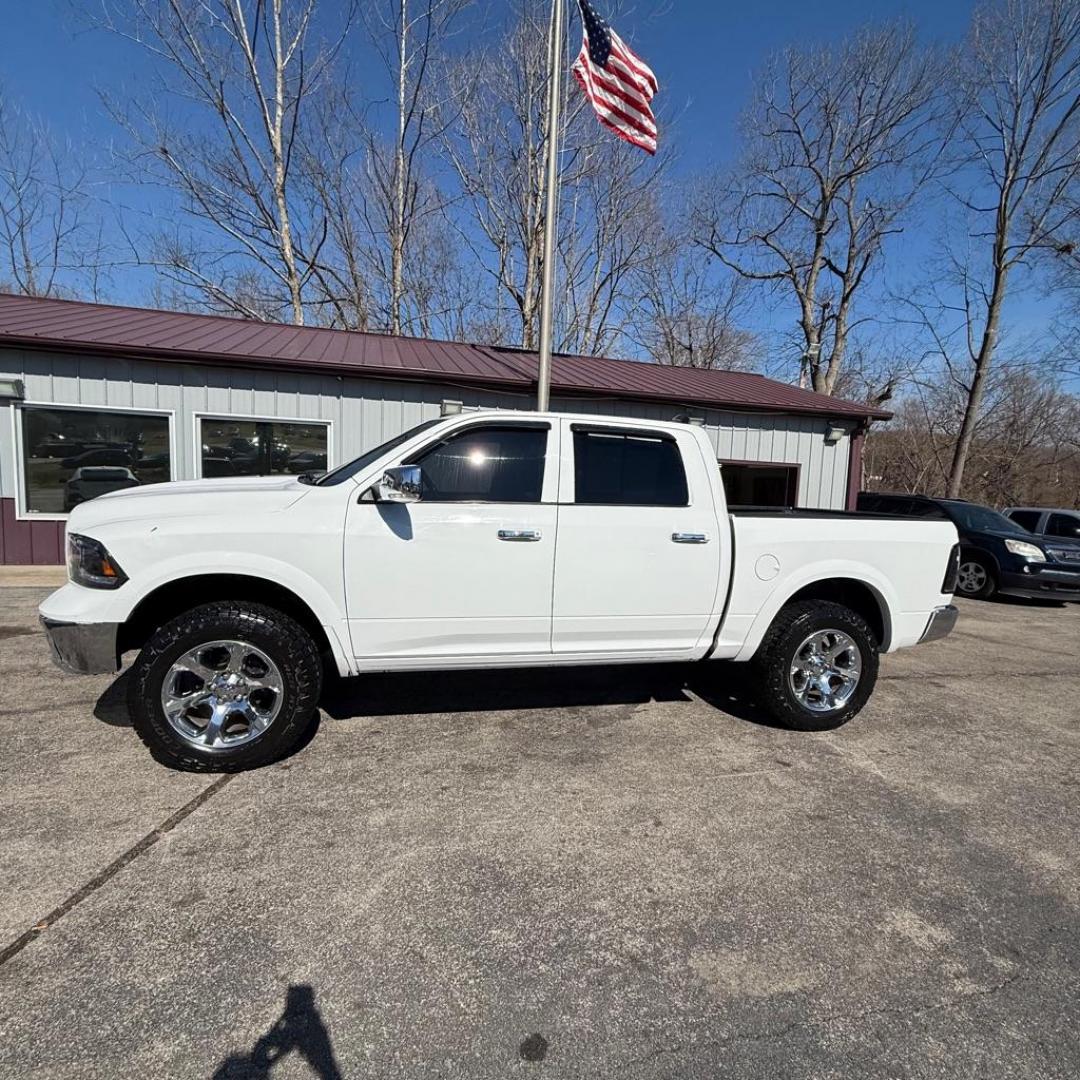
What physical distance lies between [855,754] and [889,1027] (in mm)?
2119

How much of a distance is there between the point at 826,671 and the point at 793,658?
1.04 ft

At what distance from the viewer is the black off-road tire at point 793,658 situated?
402cm

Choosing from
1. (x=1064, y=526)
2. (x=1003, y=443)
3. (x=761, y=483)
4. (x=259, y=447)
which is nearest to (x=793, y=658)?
(x=259, y=447)

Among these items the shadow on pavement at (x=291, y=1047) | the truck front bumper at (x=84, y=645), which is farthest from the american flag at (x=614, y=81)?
the shadow on pavement at (x=291, y=1047)

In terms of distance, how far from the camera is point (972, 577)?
1027 centimetres

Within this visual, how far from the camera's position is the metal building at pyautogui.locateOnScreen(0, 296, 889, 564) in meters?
8.84

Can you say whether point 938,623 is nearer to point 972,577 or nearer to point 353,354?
point 972,577

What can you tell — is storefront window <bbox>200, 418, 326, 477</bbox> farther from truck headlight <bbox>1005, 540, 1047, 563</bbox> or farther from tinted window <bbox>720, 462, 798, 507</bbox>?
truck headlight <bbox>1005, 540, 1047, 563</bbox>

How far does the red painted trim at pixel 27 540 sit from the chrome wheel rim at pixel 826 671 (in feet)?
33.1

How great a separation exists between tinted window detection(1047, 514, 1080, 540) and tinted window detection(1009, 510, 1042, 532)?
224 mm

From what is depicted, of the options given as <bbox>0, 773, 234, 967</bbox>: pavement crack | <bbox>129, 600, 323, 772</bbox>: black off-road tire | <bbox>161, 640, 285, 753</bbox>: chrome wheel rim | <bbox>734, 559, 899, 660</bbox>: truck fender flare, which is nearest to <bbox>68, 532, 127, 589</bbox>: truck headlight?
<bbox>129, 600, 323, 772</bbox>: black off-road tire

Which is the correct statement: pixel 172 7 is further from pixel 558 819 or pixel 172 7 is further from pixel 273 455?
pixel 558 819

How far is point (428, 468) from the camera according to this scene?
359 centimetres

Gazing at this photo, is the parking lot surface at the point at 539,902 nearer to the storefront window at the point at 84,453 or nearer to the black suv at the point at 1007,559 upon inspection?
the storefront window at the point at 84,453
